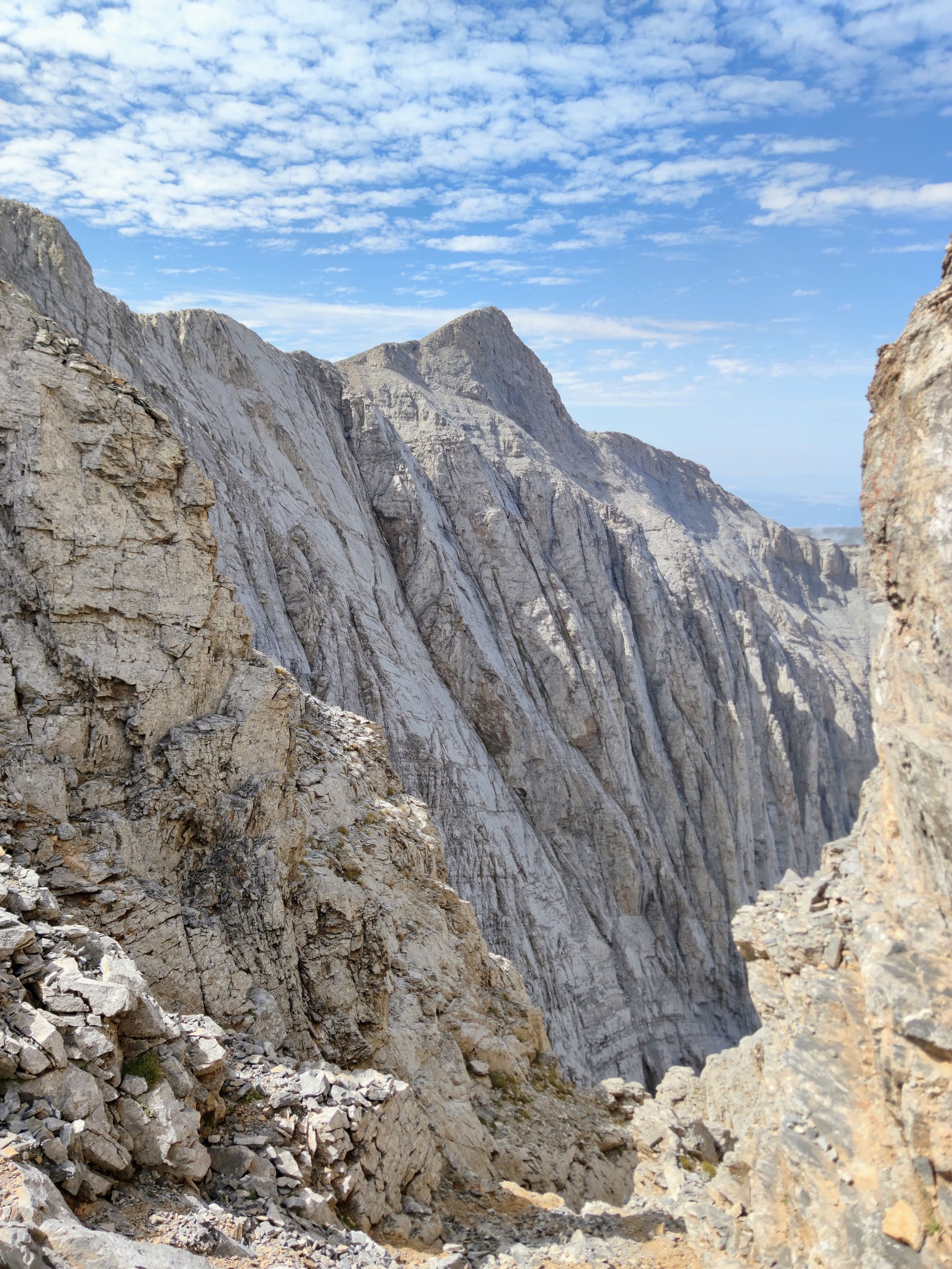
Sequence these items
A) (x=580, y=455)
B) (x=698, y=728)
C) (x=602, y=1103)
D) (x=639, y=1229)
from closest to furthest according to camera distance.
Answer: (x=639, y=1229) < (x=602, y=1103) < (x=698, y=728) < (x=580, y=455)

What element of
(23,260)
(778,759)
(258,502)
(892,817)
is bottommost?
(778,759)

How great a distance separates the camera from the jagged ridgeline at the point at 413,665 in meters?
12.2

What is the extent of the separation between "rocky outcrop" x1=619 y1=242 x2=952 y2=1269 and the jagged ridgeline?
→ 6388 millimetres

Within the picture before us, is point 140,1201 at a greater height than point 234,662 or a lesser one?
lesser

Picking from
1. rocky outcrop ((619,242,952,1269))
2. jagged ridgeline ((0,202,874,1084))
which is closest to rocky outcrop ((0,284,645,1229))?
jagged ridgeline ((0,202,874,1084))

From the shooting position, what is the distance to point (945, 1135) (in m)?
6.70

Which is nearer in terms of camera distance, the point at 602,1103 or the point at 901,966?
the point at 901,966

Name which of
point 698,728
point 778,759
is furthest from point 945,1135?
point 778,759

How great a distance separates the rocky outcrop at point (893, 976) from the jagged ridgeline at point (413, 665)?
21.0 ft

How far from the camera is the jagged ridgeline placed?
40.0ft

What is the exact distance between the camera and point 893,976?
746 cm

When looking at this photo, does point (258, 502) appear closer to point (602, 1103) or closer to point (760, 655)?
point (602, 1103)

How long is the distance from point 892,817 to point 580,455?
52419mm

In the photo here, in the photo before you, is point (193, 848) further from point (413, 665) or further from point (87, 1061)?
point (413, 665)
